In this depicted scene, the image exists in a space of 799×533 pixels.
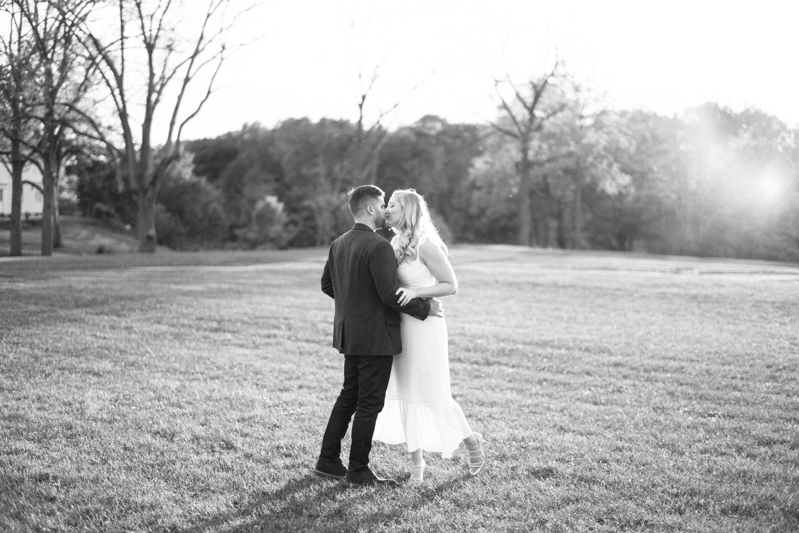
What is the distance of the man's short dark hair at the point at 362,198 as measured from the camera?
5.12 m

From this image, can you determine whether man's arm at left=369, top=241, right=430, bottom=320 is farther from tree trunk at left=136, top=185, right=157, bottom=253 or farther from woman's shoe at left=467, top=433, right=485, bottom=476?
tree trunk at left=136, top=185, right=157, bottom=253

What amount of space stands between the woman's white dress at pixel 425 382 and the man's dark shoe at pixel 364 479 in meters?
0.32

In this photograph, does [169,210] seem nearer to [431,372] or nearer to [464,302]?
[464,302]

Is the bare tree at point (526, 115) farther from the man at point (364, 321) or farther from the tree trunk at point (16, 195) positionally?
the man at point (364, 321)

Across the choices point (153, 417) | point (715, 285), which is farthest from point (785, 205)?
point (153, 417)

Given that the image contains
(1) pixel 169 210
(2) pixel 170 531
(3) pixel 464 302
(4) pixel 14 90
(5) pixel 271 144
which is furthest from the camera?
(5) pixel 271 144

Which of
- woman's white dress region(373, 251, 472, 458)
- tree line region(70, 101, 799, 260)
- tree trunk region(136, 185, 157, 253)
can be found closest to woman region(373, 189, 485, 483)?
woman's white dress region(373, 251, 472, 458)

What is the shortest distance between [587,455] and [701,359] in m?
5.07

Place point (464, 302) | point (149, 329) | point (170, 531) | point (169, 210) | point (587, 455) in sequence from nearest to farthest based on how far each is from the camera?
1. point (170, 531)
2. point (587, 455)
3. point (149, 329)
4. point (464, 302)
5. point (169, 210)

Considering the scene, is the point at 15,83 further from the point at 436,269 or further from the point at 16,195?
the point at 436,269

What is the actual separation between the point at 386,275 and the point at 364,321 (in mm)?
409

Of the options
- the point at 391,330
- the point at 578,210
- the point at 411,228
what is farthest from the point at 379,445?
the point at 578,210

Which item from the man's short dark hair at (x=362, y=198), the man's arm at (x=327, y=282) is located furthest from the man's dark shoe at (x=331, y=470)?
the man's short dark hair at (x=362, y=198)

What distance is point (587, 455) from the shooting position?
5.88 m
